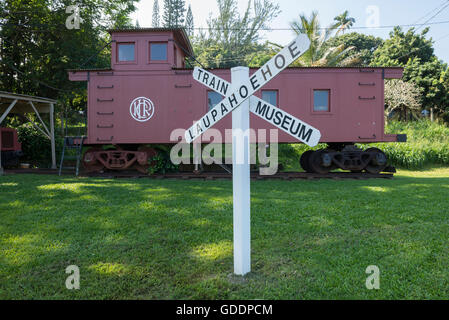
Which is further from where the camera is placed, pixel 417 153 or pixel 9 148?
pixel 417 153

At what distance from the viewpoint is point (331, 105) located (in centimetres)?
885

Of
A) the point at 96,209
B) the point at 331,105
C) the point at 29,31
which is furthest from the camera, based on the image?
the point at 29,31

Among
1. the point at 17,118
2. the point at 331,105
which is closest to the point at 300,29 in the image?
the point at 331,105

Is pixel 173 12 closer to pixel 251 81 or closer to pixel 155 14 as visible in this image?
pixel 155 14

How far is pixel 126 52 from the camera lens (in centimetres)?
910

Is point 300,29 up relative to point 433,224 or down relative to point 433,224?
up

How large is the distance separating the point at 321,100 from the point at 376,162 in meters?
2.83

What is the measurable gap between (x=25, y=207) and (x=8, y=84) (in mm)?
14505

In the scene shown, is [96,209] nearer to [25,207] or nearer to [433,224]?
[25,207]

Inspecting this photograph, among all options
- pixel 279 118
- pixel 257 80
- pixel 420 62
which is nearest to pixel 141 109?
pixel 257 80

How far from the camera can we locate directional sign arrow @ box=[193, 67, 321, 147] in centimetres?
204

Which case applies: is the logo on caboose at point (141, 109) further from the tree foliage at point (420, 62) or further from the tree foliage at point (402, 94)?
the tree foliage at point (420, 62)

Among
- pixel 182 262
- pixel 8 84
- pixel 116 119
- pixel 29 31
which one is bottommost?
pixel 182 262

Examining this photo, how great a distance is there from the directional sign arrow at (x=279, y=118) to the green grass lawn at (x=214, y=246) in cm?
129
